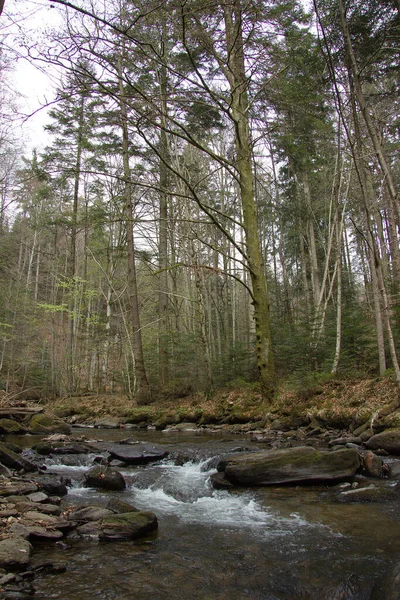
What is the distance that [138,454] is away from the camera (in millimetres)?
8258

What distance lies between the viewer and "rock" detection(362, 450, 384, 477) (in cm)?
609

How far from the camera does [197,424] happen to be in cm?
1359

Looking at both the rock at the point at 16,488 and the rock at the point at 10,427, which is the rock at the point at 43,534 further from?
the rock at the point at 10,427

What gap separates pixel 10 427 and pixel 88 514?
875 centimetres

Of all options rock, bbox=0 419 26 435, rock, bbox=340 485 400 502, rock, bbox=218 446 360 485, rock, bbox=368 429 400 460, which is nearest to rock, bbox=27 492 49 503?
rock, bbox=218 446 360 485

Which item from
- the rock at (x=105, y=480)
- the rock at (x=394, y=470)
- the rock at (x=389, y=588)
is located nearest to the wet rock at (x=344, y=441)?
the rock at (x=394, y=470)

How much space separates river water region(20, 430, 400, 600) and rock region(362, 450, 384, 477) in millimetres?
936

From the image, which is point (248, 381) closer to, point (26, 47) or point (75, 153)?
point (26, 47)

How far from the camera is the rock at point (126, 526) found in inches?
164

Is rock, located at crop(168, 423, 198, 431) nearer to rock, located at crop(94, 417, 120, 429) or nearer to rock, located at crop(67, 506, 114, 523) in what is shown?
rock, located at crop(94, 417, 120, 429)

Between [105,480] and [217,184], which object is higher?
[217,184]

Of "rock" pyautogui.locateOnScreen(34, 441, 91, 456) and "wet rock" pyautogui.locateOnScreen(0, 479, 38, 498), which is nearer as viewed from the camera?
"wet rock" pyautogui.locateOnScreen(0, 479, 38, 498)

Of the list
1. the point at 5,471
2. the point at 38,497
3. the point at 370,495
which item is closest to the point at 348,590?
the point at 370,495

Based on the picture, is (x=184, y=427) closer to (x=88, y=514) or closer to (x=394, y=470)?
(x=394, y=470)
